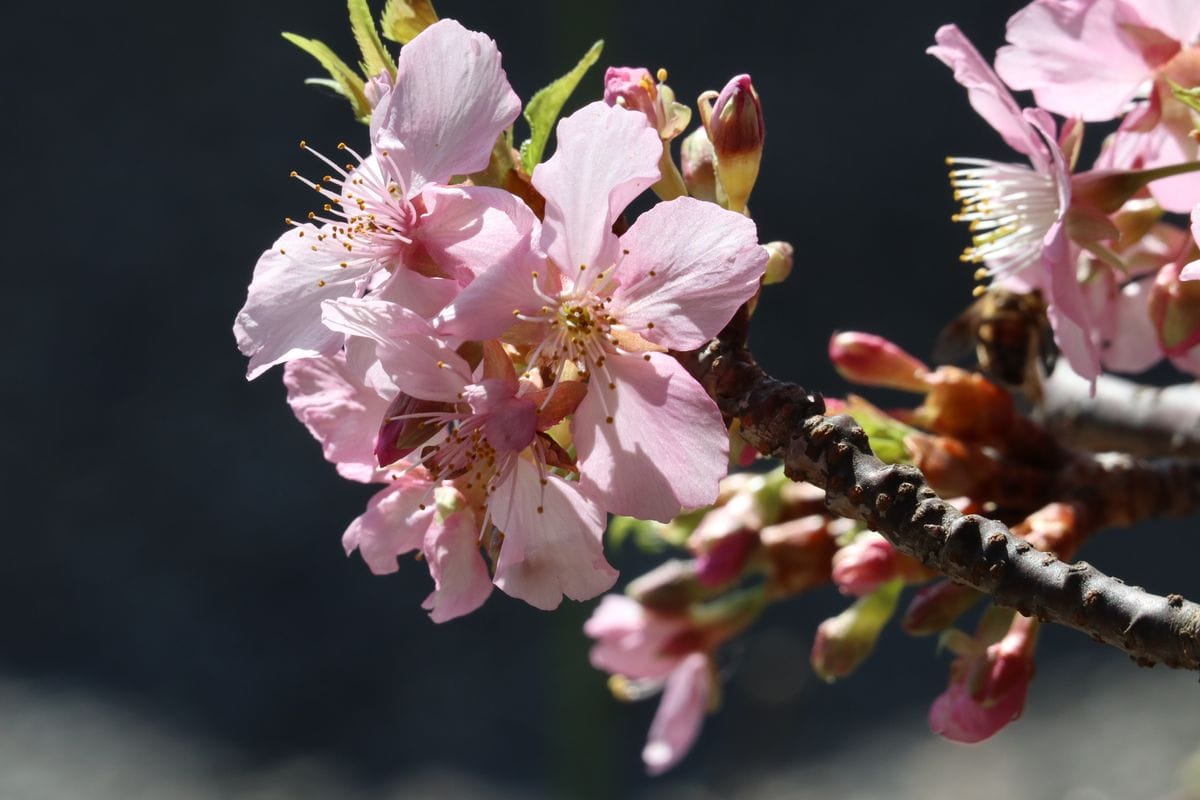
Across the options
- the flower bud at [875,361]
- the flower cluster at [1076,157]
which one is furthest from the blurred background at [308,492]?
the flower cluster at [1076,157]

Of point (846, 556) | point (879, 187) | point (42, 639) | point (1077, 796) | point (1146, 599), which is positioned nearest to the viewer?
point (1146, 599)

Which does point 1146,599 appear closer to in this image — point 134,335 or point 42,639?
point 42,639

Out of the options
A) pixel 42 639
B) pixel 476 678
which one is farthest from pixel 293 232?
pixel 42 639

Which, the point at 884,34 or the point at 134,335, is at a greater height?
the point at 884,34

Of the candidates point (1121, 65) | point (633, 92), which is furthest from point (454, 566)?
point (1121, 65)

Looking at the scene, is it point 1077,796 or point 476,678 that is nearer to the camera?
point 1077,796

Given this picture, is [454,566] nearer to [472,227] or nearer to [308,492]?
[472,227]
